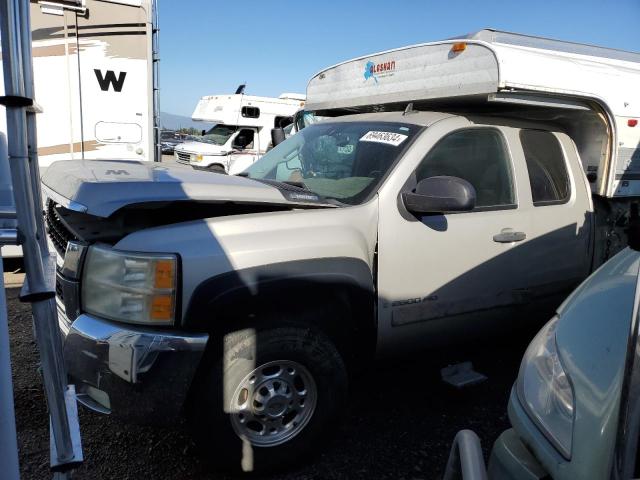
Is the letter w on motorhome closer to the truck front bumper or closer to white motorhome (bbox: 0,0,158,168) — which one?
white motorhome (bbox: 0,0,158,168)

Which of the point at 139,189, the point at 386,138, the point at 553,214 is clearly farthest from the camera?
the point at 553,214

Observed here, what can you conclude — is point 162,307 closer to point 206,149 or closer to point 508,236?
point 508,236

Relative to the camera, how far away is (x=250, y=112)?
14.9 meters

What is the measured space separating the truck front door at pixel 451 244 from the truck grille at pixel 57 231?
1.69m

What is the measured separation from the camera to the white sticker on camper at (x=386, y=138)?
3.11 meters

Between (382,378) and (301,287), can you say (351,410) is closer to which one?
(382,378)

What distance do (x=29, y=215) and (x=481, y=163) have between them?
2753 mm

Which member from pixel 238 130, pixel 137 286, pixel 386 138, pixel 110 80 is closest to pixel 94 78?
pixel 110 80

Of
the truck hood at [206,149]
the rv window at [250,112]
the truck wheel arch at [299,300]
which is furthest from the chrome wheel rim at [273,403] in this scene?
the rv window at [250,112]

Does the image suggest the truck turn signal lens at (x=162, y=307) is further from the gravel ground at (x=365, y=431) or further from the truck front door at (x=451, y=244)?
the truck front door at (x=451, y=244)

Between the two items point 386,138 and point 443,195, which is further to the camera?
point 386,138

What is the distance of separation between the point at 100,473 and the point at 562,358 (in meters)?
2.31

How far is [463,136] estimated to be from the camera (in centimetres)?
325

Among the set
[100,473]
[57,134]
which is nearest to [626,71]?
[100,473]
